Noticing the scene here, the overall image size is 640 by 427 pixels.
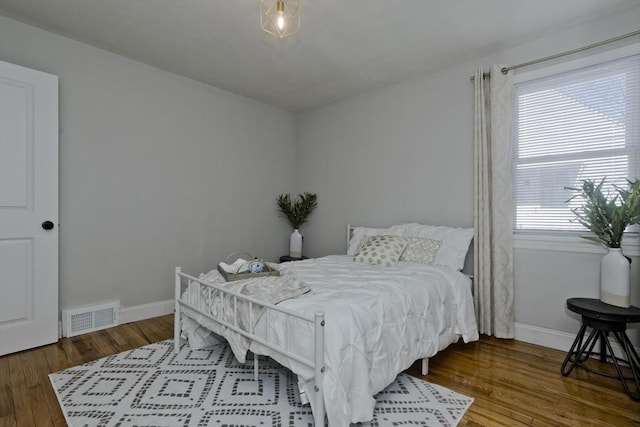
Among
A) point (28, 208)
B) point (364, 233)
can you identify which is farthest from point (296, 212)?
point (28, 208)

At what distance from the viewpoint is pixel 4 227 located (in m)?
2.63

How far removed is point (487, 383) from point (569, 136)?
7.19ft

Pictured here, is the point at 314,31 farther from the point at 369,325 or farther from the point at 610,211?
the point at 610,211

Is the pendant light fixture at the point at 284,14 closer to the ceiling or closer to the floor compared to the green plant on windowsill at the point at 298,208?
closer to the ceiling

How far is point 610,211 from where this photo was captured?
2.41 meters

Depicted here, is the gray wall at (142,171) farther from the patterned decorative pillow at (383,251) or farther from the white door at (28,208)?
the patterned decorative pillow at (383,251)

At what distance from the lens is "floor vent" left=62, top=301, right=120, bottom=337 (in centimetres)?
301

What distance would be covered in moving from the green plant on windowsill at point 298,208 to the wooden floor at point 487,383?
229cm

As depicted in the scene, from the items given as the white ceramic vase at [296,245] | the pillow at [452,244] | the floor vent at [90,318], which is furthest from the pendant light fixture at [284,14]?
the floor vent at [90,318]

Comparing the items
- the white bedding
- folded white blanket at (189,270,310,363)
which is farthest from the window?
folded white blanket at (189,270,310,363)

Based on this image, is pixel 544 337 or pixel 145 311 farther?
pixel 145 311

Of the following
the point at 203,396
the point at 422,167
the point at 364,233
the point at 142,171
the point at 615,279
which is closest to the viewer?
the point at 203,396

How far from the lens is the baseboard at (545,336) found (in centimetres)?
→ 280

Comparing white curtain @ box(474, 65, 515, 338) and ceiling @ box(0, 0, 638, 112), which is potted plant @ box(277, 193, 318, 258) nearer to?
ceiling @ box(0, 0, 638, 112)
